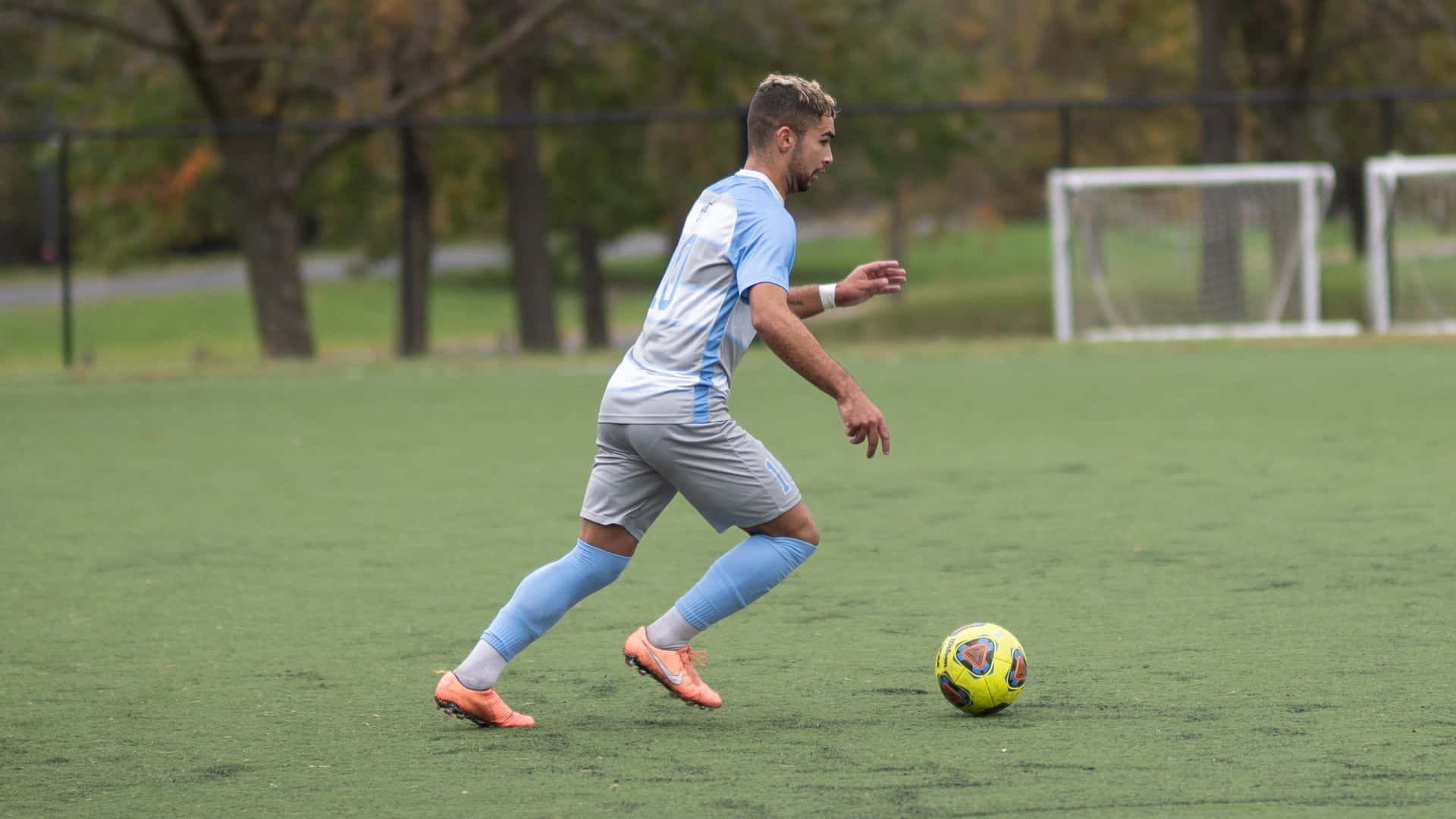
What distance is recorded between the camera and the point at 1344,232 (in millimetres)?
23094

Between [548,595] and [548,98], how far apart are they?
2388 cm

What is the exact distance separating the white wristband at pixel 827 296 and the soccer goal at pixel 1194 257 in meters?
13.8

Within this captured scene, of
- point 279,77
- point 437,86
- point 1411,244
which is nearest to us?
point 1411,244

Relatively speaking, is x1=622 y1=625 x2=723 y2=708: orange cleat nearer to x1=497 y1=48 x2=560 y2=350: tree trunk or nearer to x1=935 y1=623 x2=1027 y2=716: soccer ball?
x1=935 y1=623 x2=1027 y2=716: soccer ball

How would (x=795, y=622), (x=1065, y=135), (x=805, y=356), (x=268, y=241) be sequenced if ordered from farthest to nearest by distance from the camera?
(x=268, y=241) → (x=1065, y=135) → (x=795, y=622) → (x=805, y=356)

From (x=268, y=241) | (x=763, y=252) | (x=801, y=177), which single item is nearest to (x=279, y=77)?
(x=268, y=241)

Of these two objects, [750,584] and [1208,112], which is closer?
[750,584]

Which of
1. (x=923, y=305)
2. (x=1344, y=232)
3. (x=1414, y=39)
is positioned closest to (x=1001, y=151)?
(x=923, y=305)

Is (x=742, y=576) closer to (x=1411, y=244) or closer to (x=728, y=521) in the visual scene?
(x=728, y=521)

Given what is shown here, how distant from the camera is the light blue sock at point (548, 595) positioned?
200 inches

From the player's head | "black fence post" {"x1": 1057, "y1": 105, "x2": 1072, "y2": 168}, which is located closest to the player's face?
the player's head

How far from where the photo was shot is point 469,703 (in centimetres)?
499

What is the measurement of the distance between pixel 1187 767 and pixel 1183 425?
25.8 feet

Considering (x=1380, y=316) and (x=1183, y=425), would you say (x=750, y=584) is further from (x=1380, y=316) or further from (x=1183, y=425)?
(x=1380, y=316)
